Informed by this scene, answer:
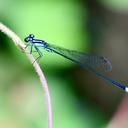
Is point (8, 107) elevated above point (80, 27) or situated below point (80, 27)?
below

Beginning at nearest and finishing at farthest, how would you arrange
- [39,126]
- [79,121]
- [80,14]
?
[39,126] → [79,121] → [80,14]

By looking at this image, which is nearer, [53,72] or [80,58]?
[80,58]

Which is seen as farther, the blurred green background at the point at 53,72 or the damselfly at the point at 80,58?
the blurred green background at the point at 53,72

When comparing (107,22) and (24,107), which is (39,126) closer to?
(24,107)

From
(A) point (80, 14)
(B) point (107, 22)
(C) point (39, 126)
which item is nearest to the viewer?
(C) point (39, 126)

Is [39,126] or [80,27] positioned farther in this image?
[80,27]

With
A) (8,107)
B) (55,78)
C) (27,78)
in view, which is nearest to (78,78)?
(55,78)

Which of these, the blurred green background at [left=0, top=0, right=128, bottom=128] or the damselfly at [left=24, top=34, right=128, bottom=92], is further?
the blurred green background at [left=0, top=0, right=128, bottom=128]

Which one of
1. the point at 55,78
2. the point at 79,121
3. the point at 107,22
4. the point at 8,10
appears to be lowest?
the point at 79,121
